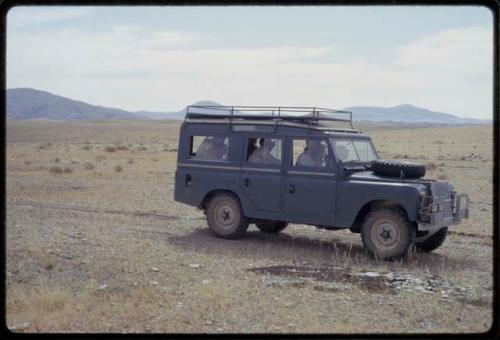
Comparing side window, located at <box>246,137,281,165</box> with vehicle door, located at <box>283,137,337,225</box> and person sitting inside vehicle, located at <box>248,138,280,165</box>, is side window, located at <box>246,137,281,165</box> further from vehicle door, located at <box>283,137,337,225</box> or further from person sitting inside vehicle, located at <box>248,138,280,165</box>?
vehicle door, located at <box>283,137,337,225</box>

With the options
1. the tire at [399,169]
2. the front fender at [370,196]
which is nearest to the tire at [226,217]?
the front fender at [370,196]

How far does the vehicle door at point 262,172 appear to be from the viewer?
33.9 feet

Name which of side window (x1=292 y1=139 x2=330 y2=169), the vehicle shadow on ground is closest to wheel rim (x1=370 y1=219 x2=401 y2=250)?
the vehicle shadow on ground

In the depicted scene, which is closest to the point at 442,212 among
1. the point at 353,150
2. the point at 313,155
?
the point at 353,150

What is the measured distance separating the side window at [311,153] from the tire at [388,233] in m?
1.17

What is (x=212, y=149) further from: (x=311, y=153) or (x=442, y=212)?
(x=442, y=212)

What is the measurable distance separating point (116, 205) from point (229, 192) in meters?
5.17

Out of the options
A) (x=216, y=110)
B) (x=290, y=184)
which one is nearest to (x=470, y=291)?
(x=290, y=184)

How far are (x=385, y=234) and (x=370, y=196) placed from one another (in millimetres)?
619

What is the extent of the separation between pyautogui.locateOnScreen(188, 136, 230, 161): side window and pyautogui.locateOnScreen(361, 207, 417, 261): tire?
2866mm

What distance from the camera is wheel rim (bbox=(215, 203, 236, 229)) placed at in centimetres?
1093

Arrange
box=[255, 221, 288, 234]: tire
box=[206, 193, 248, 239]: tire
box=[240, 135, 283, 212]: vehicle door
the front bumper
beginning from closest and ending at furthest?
the front bumper
box=[240, 135, 283, 212]: vehicle door
box=[206, 193, 248, 239]: tire
box=[255, 221, 288, 234]: tire

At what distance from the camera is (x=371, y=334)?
583cm

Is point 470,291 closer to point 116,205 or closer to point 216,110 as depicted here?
point 216,110
